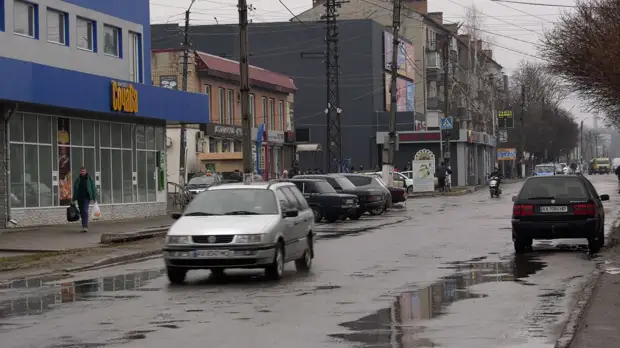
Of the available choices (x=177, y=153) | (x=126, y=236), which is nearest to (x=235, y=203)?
(x=126, y=236)

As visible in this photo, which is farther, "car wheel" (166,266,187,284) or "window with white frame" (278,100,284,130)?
"window with white frame" (278,100,284,130)

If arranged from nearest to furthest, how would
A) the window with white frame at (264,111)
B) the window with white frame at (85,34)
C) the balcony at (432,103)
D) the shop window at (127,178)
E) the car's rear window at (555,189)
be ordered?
1. the car's rear window at (555,189)
2. the window with white frame at (85,34)
3. the shop window at (127,178)
4. the window with white frame at (264,111)
5. the balcony at (432,103)

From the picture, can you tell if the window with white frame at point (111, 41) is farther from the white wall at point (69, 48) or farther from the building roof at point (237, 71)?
the building roof at point (237, 71)

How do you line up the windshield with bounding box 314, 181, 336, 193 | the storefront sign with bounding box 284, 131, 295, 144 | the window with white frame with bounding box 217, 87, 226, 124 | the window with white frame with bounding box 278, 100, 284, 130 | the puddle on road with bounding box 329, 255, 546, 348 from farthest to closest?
the window with white frame with bounding box 278, 100, 284, 130, the storefront sign with bounding box 284, 131, 295, 144, the window with white frame with bounding box 217, 87, 226, 124, the windshield with bounding box 314, 181, 336, 193, the puddle on road with bounding box 329, 255, 546, 348

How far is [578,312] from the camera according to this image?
1230cm

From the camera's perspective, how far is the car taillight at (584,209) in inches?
840

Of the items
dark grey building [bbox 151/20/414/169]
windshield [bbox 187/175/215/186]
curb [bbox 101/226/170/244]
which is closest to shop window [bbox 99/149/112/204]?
curb [bbox 101/226/170/244]

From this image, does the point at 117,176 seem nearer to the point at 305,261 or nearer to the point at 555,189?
the point at 555,189

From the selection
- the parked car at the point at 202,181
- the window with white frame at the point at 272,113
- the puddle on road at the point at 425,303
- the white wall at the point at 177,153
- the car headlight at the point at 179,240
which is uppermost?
the window with white frame at the point at 272,113

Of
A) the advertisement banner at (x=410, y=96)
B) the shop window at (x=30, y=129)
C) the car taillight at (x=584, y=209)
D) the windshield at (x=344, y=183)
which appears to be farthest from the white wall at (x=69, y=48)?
the advertisement banner at (x=410, y=96)

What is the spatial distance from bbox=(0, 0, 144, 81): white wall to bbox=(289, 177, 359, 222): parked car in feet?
25.1

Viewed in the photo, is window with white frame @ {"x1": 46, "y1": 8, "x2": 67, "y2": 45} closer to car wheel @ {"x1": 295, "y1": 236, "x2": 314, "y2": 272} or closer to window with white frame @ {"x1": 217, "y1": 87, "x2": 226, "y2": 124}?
car wheel @ {"x1": 295, "y1": 236, "x2": 314, "y2": 272}

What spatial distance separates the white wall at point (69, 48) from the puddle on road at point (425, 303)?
1660cm

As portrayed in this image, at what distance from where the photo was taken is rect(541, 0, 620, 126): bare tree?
877 inches
